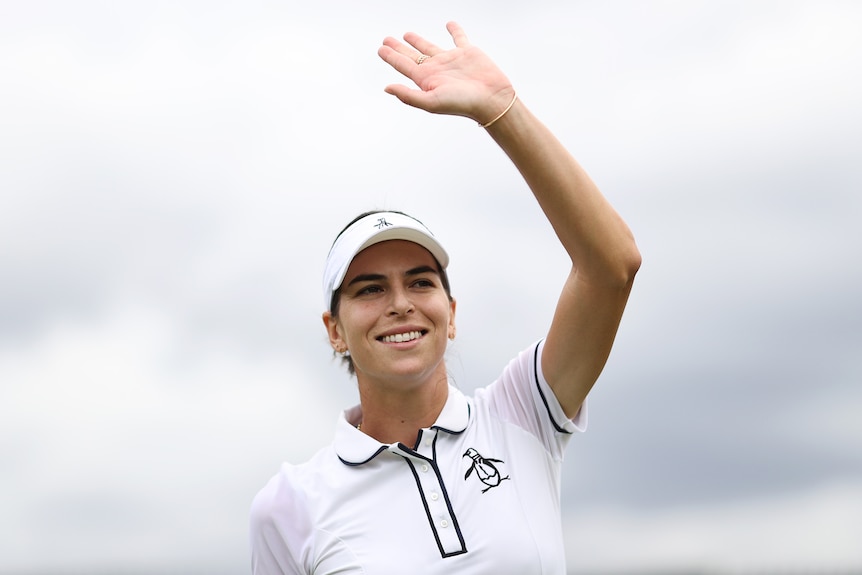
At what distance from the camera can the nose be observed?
615cm

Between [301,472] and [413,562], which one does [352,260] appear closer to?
[301,472]

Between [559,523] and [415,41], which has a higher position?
[415,41]

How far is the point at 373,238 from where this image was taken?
6.30 m

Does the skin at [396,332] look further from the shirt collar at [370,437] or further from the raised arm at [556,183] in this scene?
the raised arm at [556,183]

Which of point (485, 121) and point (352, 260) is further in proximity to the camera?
point (352, 260)

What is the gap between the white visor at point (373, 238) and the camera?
20.6ft

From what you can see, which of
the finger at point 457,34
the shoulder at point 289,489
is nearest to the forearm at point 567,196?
the finger at point 457,34

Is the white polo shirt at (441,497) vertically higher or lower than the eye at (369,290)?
lower

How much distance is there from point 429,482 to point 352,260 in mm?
1084

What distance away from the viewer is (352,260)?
638 centimetres

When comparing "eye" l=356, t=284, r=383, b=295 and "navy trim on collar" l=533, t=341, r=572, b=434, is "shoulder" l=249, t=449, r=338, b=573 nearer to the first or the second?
"eye" l=356, t=284, r=383, b=295

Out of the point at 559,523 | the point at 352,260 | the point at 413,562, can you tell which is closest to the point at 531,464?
the point at 559,523

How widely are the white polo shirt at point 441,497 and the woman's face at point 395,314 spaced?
30 centimetres

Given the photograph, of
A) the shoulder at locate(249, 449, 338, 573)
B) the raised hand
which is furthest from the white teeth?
the raised hand
